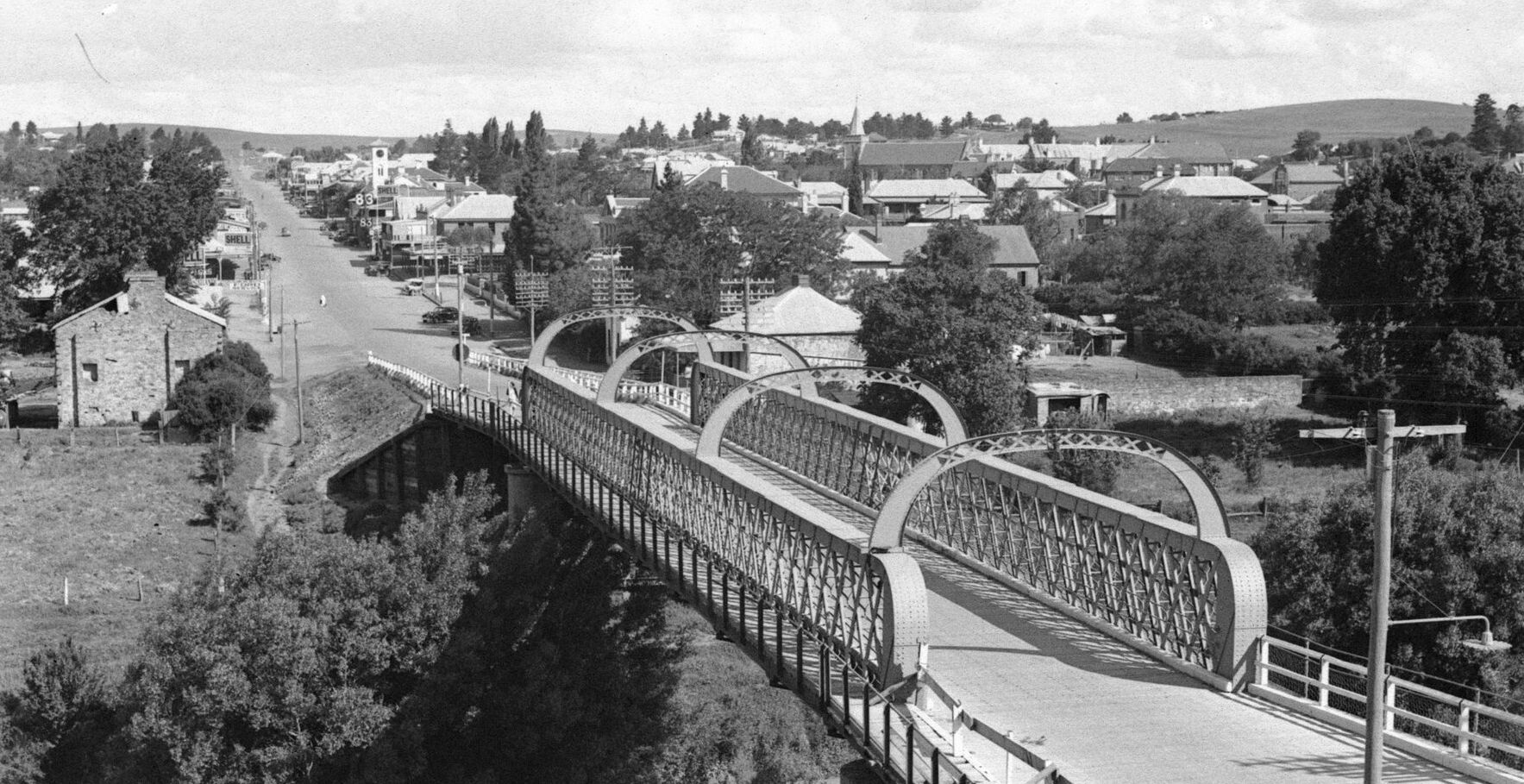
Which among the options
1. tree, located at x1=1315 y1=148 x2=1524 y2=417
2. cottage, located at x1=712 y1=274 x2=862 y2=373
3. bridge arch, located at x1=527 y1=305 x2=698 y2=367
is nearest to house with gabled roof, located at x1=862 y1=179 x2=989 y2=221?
cottage, located at x1=712 y1=274 x2=862 y2=373

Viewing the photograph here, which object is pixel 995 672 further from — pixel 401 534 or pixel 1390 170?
pixel 1390 170

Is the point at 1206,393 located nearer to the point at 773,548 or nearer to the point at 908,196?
the point at 773,548

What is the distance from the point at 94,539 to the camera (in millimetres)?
52031

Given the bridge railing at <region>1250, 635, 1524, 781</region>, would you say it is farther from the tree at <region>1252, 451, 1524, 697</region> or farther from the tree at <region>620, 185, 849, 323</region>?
the tree at <region>620, 185, 849, 323</region>

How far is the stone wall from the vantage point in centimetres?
6594

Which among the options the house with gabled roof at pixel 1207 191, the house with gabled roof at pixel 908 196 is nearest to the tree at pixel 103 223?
the house with gabled roof at pixel 1207 191

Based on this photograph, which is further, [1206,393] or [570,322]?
[1206,393]

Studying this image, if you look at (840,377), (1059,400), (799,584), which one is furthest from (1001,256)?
(799,584)

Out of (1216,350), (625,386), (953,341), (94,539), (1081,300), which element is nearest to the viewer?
(94,539)

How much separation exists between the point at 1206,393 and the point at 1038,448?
46832 millimetres

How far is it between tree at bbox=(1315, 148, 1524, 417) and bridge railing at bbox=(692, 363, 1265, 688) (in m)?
29.3

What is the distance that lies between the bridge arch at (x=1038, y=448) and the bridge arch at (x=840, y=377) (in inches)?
243

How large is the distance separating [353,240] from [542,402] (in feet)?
376

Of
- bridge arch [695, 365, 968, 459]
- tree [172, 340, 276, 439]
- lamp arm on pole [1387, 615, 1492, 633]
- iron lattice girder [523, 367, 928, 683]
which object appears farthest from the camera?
tree [172, 340, 276, 439]
